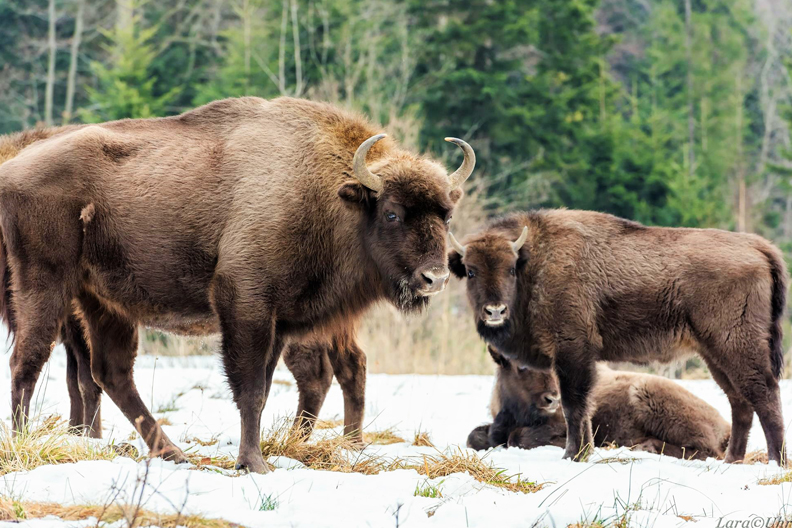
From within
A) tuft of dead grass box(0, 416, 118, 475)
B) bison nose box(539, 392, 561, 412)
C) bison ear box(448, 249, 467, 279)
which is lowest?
bison nose box(539, 392, 561, 412)

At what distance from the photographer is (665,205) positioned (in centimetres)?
2969

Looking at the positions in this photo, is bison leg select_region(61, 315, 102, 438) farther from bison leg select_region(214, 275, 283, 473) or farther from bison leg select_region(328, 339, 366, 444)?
bison leg select_region(328, 339, 366, 444)

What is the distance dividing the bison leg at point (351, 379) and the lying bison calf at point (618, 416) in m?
1.49

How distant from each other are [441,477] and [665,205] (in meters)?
25.7

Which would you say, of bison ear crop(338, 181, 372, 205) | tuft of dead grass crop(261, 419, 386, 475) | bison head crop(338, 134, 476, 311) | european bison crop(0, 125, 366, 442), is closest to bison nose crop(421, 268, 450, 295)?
bison head crop(338, 134, 476, 311)

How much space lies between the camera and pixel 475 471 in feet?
19.3

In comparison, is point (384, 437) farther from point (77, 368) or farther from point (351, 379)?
point (77, 368)

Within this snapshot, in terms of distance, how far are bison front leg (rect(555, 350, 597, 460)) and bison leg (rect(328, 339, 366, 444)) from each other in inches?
66.7

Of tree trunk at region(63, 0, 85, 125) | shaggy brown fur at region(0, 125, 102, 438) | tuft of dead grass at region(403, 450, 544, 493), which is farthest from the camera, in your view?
tree trunk at region(63, 0, 85, 125)

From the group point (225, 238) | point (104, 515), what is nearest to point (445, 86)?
point (225, 238)

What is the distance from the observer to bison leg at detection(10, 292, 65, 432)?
6156 mm

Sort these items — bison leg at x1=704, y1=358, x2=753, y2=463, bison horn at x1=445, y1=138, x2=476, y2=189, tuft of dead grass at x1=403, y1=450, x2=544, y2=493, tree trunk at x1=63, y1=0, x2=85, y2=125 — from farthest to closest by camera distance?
tree trunk at x1=63, y1=0, x2=85, y2=125 → bison leg at x1=704, y1=358, x2=753, y2=463 → bison horn at x1=445, y1=138, x2=476, y2=189 → tuft of dead grass at x1=403, y1=450, x2=544, y2=493

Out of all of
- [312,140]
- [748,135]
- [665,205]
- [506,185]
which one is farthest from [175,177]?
[748,135]

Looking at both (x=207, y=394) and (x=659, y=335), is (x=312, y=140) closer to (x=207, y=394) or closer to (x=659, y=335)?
(x=659, y=335)
